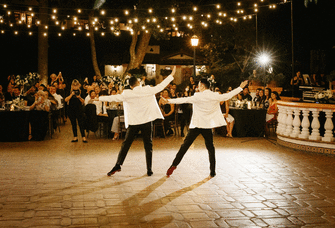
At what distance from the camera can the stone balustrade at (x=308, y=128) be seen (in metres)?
8.88

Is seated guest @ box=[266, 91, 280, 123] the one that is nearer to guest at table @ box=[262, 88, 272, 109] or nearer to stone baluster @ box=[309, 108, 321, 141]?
guest at table @ box=[262, 88, 272, 109]

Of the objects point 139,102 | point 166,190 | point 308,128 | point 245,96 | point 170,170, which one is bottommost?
point 166,190

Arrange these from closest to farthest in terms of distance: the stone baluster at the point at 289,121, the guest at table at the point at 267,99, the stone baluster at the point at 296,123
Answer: the stone baluster at the point at 296,123 → the stone baluster at the point at 289,121 → the guest at table at the point at 267,99

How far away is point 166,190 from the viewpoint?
593cm

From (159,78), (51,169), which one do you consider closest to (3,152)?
(51,169)

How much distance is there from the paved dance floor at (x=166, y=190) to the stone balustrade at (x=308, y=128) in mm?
276

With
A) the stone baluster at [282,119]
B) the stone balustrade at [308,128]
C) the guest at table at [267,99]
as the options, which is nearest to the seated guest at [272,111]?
the guest at table at [267,99]

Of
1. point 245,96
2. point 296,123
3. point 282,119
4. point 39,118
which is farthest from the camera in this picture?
point 245,96

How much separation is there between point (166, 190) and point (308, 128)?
484cm

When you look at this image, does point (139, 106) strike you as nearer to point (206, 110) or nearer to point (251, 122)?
point (206, 110)

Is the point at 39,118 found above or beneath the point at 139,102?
beneath

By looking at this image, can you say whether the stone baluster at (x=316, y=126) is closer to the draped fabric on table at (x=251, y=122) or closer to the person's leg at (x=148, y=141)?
the draped fabric on table at (x=251, y=122)

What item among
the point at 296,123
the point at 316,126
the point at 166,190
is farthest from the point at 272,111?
the point at 166,190

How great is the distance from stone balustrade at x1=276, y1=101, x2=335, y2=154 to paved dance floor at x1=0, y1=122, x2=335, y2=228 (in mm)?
276
